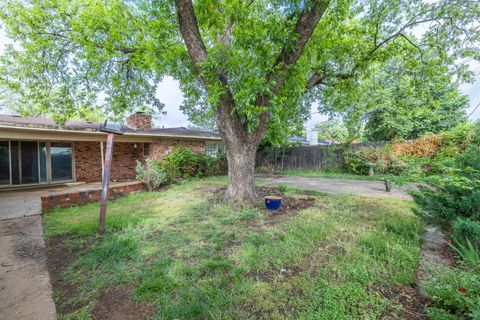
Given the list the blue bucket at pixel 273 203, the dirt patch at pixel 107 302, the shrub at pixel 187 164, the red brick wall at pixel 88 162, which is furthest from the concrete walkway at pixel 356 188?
the red brick wall at pixel 88 162

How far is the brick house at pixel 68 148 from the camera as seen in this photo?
7836 mm

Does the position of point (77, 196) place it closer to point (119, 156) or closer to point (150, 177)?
point (150, 177)

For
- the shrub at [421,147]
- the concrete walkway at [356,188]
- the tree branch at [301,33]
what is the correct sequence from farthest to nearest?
the shrub at [421,147], the concrete walkway at [356,188], the tree branch at [301,33]

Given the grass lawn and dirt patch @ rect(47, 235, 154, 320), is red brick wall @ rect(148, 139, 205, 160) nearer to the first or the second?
the grass lawn

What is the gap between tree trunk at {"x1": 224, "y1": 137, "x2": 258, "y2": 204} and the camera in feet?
16.7

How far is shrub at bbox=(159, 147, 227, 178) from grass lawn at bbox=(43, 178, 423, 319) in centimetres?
519

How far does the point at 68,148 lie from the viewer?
32.1 feet

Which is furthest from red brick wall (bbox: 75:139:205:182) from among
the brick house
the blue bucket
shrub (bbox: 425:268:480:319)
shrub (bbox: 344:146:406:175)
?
shrub (bbox: 425:268:480:319)

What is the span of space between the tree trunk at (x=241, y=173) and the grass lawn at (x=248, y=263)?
0.64 metres

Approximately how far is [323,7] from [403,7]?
350 cm

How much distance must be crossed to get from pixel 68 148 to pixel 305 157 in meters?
12.9

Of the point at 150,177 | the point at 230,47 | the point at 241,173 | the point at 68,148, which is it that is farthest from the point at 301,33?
the point at 68,148

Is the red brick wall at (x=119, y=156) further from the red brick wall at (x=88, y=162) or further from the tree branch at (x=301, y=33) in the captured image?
the tree branch at (x=301, y=33)

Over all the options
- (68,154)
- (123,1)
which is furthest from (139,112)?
(123,1)
